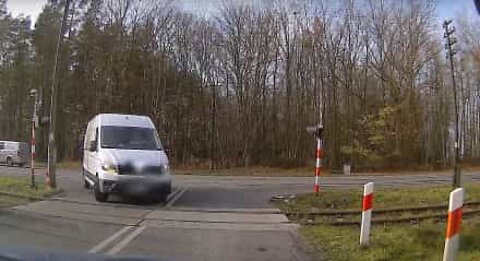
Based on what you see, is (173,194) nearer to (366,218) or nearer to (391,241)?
(391,241)

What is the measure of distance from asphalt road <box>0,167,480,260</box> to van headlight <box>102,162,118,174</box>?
873 mm

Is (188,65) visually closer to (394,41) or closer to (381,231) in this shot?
(394,41)

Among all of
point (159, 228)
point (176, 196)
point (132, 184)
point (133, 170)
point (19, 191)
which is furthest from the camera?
point (176, 196)

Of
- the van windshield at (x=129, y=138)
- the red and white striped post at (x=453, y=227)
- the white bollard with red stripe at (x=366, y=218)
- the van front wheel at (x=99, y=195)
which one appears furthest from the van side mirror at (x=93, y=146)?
the red and white striped post at (x=453, y=227)

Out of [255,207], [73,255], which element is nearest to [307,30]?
[255,207]

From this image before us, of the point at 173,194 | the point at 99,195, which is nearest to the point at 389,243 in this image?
the point at 99,195

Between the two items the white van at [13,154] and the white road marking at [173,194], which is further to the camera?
the white van at [13,154]

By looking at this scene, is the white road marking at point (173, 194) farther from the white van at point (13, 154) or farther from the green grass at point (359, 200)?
the white van at point (13, 154)

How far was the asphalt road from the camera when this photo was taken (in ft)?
28.9

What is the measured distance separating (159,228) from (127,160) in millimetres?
4681

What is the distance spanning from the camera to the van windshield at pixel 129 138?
16.6m

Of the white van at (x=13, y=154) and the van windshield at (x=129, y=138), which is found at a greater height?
the van windshield at (x=129, y=138)

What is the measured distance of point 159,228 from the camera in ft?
37.4

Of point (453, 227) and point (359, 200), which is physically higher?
point (453, 227)
